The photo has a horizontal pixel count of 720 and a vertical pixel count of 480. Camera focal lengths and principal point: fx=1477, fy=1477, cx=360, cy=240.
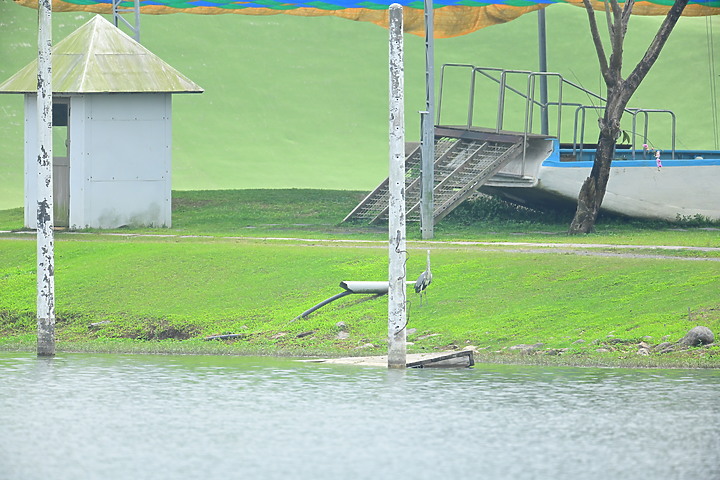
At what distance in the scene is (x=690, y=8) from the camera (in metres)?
42.1

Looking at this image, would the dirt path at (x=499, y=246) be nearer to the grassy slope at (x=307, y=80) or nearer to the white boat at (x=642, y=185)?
the white boat at (x=642, y=185)

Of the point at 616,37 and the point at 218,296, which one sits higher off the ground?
the point at 616,37

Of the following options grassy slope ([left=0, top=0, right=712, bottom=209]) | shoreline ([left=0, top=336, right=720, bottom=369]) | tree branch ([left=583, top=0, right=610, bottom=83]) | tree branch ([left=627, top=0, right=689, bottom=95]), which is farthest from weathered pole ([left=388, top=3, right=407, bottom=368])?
grassy slope ([left=0, top=0, right=712, bottom=209])

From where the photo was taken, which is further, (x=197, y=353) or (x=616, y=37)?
(x=616, y=37)

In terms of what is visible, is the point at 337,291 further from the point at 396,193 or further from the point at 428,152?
the point at 428,152

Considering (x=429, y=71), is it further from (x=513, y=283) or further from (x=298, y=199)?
(x=298, y=199)

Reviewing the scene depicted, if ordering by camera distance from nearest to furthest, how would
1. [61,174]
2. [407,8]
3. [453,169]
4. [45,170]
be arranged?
1. [45,170]
2. [61,174]
3. [453,169]
4. [407,8]

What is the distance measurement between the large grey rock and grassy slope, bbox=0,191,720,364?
0.34 m

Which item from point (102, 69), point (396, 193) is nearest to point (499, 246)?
point (396, 193)

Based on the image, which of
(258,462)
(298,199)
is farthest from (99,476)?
(298,199)

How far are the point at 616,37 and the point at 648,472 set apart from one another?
20749 millimetres

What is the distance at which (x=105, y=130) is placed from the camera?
34906 millimetres

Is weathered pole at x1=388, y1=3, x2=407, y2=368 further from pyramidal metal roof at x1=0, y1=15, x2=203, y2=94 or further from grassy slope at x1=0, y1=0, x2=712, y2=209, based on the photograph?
grassy slope at x1=0, y1=0, x2=712, y2=209

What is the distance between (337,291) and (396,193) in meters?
5.82
